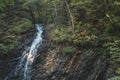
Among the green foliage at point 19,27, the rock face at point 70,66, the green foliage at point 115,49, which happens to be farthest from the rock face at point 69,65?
the green foliage at point 19,27

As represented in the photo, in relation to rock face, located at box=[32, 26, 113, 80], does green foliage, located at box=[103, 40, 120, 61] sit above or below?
above

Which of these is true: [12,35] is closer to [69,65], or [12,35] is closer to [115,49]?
[69,65]

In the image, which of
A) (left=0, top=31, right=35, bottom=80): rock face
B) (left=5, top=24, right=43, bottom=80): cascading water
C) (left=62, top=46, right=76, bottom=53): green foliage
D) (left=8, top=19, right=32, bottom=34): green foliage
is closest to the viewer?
(left=62, top=46, right=76, bottom=53): green foliage

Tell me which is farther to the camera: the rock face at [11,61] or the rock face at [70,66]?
the rock face at [11,61]

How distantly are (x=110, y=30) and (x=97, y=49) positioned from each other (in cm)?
137

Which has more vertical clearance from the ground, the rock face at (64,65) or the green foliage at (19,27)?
the green foliage at (19,27)

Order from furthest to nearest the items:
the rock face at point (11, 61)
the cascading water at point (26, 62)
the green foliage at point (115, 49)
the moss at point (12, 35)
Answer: the moss at point (12, 35), the rock face at point (11, 61), the cascading water at point (26, 62), the green foliage at point (115, 49)

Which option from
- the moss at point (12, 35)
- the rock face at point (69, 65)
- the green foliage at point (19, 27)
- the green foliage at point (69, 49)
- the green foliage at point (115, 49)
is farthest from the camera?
the green foliage at point (19, 27)

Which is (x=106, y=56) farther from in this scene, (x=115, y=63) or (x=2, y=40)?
(x=2, y=40)

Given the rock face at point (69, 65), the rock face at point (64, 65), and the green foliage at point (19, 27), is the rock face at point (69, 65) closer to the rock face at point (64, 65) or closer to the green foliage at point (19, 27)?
the rock face at point (64, 65)

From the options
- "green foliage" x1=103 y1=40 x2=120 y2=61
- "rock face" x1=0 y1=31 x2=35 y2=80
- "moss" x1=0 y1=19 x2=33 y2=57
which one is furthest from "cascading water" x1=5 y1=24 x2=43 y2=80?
"green foliage" x1=103 y1=40 x2=120 y2=61

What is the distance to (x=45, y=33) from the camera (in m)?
19.8

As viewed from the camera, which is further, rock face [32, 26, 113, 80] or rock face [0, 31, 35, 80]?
rock face [0, 31, 35, 80]

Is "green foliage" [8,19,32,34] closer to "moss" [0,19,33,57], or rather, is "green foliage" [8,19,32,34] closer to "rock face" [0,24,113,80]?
"moss" [0,19,33,57]
